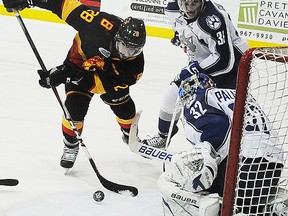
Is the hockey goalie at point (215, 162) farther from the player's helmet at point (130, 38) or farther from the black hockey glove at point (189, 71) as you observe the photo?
the player's helmet at point (130, 38)

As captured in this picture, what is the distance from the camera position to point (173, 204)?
2189mm

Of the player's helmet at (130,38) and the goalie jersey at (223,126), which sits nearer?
the goalie jersey at (223,126)

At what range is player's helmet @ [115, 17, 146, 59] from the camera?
260 centimetres

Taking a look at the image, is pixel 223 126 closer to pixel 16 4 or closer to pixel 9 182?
pixel 9 182

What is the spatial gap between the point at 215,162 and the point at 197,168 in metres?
0.06

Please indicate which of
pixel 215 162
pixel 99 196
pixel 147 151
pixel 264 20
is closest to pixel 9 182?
pixel 99 196

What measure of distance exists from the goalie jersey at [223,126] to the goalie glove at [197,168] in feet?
0.19

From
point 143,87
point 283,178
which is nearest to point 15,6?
Result: point 283,178

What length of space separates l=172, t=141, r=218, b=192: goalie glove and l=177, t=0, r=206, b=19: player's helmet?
98cm

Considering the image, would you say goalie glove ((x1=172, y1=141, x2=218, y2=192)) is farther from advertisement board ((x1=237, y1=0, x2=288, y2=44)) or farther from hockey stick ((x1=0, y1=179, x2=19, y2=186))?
advertisement board ((x1=237, y1=0, x2=288, y2=44))

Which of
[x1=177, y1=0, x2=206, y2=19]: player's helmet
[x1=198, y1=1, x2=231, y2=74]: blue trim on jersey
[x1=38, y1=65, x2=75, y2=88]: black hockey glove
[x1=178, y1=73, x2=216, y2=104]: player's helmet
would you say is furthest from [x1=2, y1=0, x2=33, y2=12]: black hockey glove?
[x1=178, y1=73, x2=216, y2=104]: player's helmet

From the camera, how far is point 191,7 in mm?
2881

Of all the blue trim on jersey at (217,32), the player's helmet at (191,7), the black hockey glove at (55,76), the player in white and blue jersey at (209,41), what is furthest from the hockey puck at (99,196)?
the player's helmet at (191,7)

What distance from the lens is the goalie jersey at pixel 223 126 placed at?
2059mm
